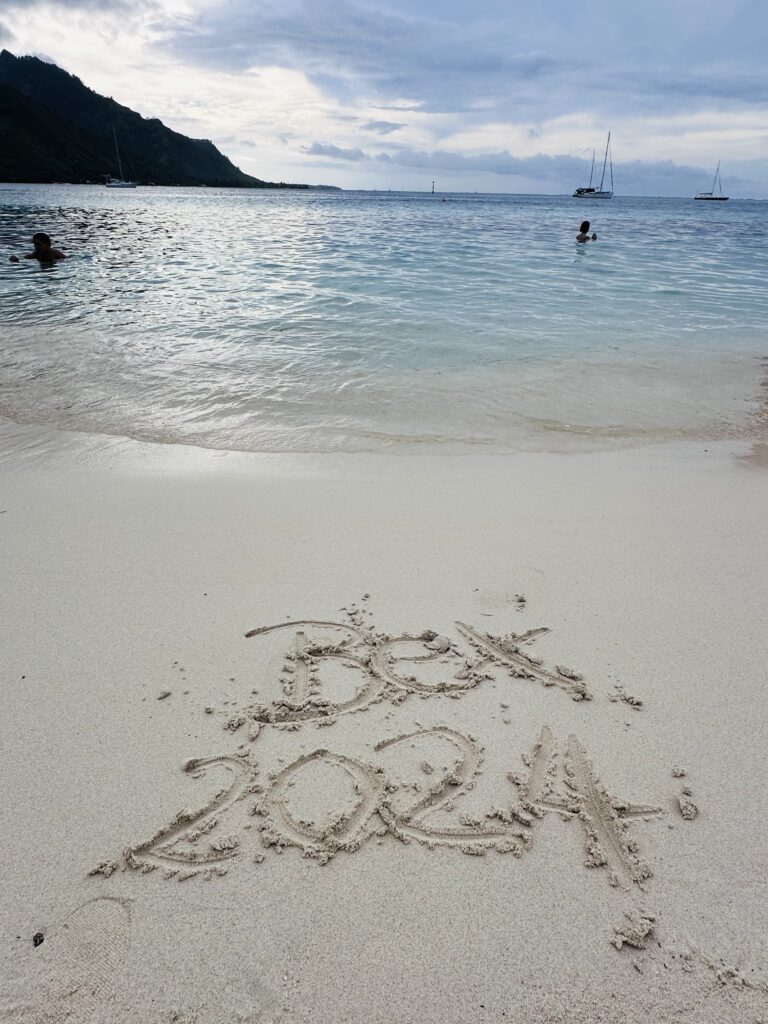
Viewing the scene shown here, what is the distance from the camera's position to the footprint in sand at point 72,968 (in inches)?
53.9

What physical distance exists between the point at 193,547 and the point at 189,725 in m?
1.35

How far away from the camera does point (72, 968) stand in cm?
144

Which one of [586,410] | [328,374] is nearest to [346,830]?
[586,410]

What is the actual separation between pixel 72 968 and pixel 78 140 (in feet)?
473

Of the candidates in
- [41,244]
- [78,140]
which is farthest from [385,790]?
[78,140]

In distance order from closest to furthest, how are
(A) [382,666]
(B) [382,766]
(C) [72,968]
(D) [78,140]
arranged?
(C) [72,968], (B) [382,766], (A) [382,666], (D) [78,140]

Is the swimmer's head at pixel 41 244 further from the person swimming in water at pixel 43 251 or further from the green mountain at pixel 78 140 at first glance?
the green mountain at pixel 78 140

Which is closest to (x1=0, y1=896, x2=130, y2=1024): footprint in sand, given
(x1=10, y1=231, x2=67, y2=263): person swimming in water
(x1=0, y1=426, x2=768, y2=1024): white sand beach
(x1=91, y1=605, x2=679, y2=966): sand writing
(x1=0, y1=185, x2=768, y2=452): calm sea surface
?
(x1=0, y1=426, x2=768, y2=1024): white sand beach

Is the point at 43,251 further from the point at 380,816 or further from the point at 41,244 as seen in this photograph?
the point at 380,816

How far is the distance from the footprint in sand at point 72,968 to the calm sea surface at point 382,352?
3.72 metres

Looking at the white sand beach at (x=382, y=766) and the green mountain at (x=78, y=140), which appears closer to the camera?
the white sand beach at (x=382, y=766)

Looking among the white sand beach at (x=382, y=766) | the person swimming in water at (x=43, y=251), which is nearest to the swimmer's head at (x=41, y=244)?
the person swimming in water at (x=43, y=251)

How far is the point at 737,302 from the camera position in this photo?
11617 millimetres

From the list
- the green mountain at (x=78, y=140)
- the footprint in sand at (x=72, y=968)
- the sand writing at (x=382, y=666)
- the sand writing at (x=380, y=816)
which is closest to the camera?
the footprint in sand at (x=72, y=968)
